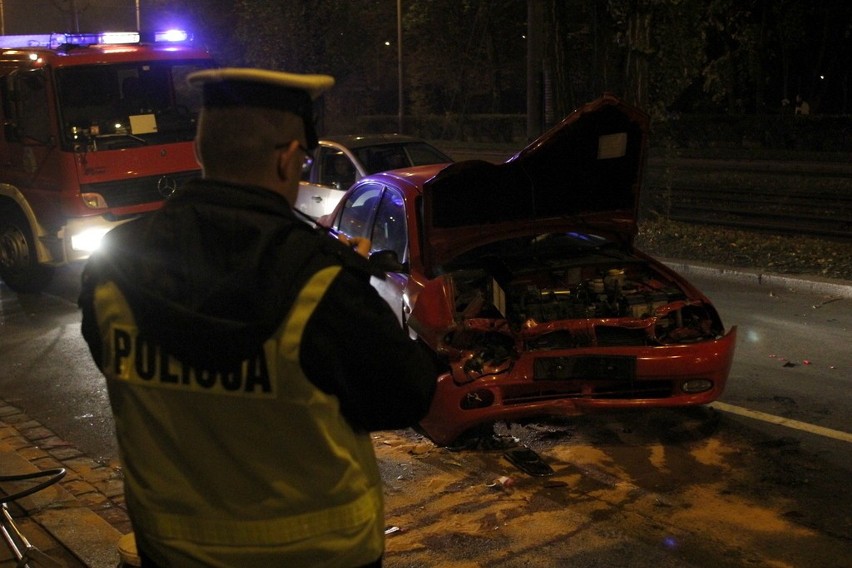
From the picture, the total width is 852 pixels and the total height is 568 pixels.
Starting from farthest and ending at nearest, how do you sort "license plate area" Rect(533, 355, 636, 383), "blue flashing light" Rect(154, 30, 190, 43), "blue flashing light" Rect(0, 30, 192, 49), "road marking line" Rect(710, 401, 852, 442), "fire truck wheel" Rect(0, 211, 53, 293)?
"blue flashing light" Rect(154, 30, 190, 43), "fire truck wheel" Rect(0, 211, 53, 293), "blue flashing light" Rect(0, 30, 192, 49), "road marking line" Rect(710, 401, 852, 442), "license plate area" Rect(533, 355, 636, 383)

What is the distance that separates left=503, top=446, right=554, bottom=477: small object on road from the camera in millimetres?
5586

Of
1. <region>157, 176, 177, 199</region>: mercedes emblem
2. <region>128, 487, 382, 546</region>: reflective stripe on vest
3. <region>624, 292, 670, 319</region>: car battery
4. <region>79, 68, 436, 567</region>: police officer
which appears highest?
<region>79, 68, 436, 567</region>: police officer

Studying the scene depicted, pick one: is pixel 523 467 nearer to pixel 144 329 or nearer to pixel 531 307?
pixel 531 307

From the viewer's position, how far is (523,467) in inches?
222

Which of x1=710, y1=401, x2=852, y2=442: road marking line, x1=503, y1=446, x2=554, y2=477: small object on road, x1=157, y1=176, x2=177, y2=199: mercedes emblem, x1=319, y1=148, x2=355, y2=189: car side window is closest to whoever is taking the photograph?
x1=503, y1=446, x2=554, y2=477: small object on road

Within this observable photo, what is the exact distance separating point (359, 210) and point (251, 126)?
18.9ft

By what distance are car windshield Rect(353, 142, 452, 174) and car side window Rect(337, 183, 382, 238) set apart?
4621 mm

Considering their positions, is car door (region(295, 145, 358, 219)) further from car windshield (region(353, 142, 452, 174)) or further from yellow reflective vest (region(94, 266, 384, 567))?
yellow reflective vest (region(94, 266, 384, 567))

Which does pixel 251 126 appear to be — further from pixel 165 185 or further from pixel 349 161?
pixel 349 161

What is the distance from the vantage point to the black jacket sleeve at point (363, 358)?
179 centimetres

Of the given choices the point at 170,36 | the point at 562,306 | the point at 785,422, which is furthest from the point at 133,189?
the point at 785,422

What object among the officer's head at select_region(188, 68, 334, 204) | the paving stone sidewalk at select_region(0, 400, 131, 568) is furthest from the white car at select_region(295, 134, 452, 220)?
the officer's head at select_region(188, 68, 334, 204)

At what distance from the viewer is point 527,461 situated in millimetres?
5703

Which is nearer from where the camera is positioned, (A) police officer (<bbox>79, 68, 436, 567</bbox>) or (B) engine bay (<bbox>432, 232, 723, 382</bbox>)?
(A) police officer (<bbox>79, 68, 436, 567</bbox>)
